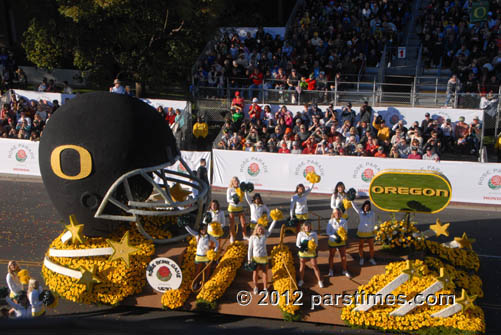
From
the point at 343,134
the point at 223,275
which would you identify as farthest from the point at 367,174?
the point at 223,275

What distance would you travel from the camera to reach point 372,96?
2038 cm

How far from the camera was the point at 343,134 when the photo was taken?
707 inches

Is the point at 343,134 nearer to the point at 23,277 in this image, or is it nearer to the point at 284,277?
the point at 284,277

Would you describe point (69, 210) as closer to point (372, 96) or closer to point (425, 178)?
point (425, 178)

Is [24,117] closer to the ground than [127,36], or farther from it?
closer to the ground

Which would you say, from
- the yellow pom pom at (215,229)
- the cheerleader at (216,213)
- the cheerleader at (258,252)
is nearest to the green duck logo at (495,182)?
the cheerleader at (216,213)

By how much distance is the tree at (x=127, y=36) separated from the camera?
64.8ft

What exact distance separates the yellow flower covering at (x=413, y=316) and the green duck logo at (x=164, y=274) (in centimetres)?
327

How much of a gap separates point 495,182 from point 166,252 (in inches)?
386

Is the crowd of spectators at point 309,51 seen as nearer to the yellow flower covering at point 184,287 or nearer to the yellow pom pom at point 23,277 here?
the yellow flower covering at point 184,287

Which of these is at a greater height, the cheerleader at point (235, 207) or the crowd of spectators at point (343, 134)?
the crowd of spectators at point (343, 134)

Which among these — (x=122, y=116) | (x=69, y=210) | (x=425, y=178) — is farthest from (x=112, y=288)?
(x=425, y=178)

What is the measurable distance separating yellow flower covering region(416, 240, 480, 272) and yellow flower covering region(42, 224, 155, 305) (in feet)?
19.2

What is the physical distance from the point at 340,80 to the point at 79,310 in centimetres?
1427
